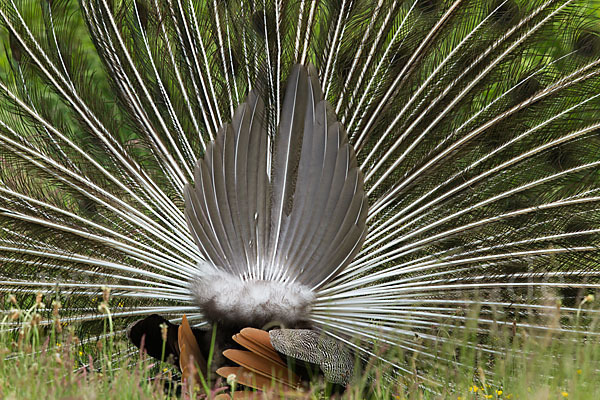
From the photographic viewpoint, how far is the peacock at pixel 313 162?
4.55m

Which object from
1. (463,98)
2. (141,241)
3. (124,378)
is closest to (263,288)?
(141,241)

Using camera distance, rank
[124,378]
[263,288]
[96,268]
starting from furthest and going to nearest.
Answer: [96,268], [263,288], [124,378]

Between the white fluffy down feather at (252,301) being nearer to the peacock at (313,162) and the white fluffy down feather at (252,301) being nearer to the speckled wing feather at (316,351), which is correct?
the peacock at (313,162)

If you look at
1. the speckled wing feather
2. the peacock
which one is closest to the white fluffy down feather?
the peacock

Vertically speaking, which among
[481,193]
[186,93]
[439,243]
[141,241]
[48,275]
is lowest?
[48,275]

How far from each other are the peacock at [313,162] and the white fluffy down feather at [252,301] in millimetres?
19

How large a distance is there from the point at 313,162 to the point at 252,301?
3.11 ft

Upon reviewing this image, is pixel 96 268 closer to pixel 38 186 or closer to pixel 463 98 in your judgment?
pixel 38 186

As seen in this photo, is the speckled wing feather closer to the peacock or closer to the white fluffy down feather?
the white fluffy down feather

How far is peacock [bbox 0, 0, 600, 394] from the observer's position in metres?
4.55

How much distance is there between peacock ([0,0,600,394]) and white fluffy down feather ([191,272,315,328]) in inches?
0.8

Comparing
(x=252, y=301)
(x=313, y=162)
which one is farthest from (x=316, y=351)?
(x=313, y=162)

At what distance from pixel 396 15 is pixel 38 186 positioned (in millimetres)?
2705

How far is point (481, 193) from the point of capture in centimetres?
510
